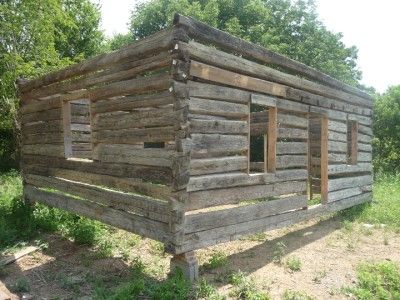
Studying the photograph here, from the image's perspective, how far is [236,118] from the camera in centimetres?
652

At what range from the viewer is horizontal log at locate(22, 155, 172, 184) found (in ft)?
17.6

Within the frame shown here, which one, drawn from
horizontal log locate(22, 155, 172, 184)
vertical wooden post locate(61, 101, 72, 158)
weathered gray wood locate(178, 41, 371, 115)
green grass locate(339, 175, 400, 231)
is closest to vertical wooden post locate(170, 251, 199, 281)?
horizontal log locate(22, 155, 172, 184)

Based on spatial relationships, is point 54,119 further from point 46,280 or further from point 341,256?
point 341,256

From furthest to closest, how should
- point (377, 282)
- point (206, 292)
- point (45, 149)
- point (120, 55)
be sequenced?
point (45, 149) → point (120, 55) → point (377, 282) → point (206, 292)

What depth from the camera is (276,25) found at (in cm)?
2264

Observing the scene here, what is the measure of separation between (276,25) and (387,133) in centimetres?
909

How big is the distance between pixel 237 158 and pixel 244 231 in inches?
48.9

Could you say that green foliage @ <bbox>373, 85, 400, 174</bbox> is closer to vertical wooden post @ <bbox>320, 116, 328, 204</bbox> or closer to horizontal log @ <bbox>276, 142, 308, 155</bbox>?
vertical wooden post @ <bbox>320, 116, 328, 204</bbox>

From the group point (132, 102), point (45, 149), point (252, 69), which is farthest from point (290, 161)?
point (45, 149)

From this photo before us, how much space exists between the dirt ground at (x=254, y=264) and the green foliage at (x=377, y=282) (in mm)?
180

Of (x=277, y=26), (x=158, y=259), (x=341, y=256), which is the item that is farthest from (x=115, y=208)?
(x=277, y=26)

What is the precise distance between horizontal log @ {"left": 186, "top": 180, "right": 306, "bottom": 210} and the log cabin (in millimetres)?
18

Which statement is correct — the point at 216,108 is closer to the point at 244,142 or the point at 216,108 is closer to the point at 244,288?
the point at 244,142

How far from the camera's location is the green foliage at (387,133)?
1817cm
